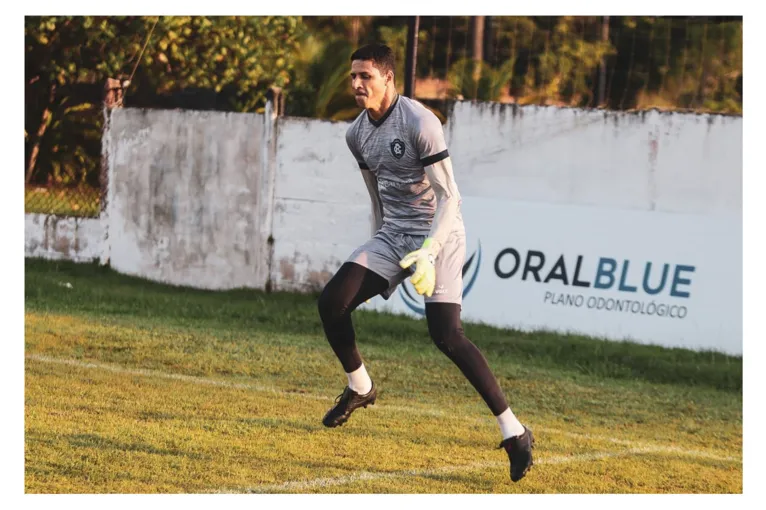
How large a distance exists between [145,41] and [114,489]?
Result: 12794 millimetres

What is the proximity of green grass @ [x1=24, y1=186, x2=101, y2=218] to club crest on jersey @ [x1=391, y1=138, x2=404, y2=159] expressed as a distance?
33.4ft

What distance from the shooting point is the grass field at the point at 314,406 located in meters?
7.86

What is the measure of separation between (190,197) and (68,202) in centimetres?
227

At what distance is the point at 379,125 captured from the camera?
23.4 feet

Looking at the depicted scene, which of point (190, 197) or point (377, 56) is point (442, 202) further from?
point (190, 197)

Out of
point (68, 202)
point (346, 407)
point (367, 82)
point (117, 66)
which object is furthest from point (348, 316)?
point (117, 66)

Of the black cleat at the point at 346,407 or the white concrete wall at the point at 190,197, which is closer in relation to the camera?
the black cleat at the point at 346,407

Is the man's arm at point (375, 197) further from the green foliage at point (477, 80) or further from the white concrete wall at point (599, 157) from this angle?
the green foliage at point (477, 80)

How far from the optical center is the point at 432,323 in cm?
695

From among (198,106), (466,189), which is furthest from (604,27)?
(466,189)

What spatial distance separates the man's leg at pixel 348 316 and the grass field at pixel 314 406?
504mm

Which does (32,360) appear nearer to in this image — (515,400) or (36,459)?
(36,459)

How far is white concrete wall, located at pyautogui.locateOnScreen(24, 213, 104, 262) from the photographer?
16453 mm

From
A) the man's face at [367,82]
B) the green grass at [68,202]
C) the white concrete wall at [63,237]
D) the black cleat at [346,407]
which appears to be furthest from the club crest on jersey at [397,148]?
the green grass at [68,202]
